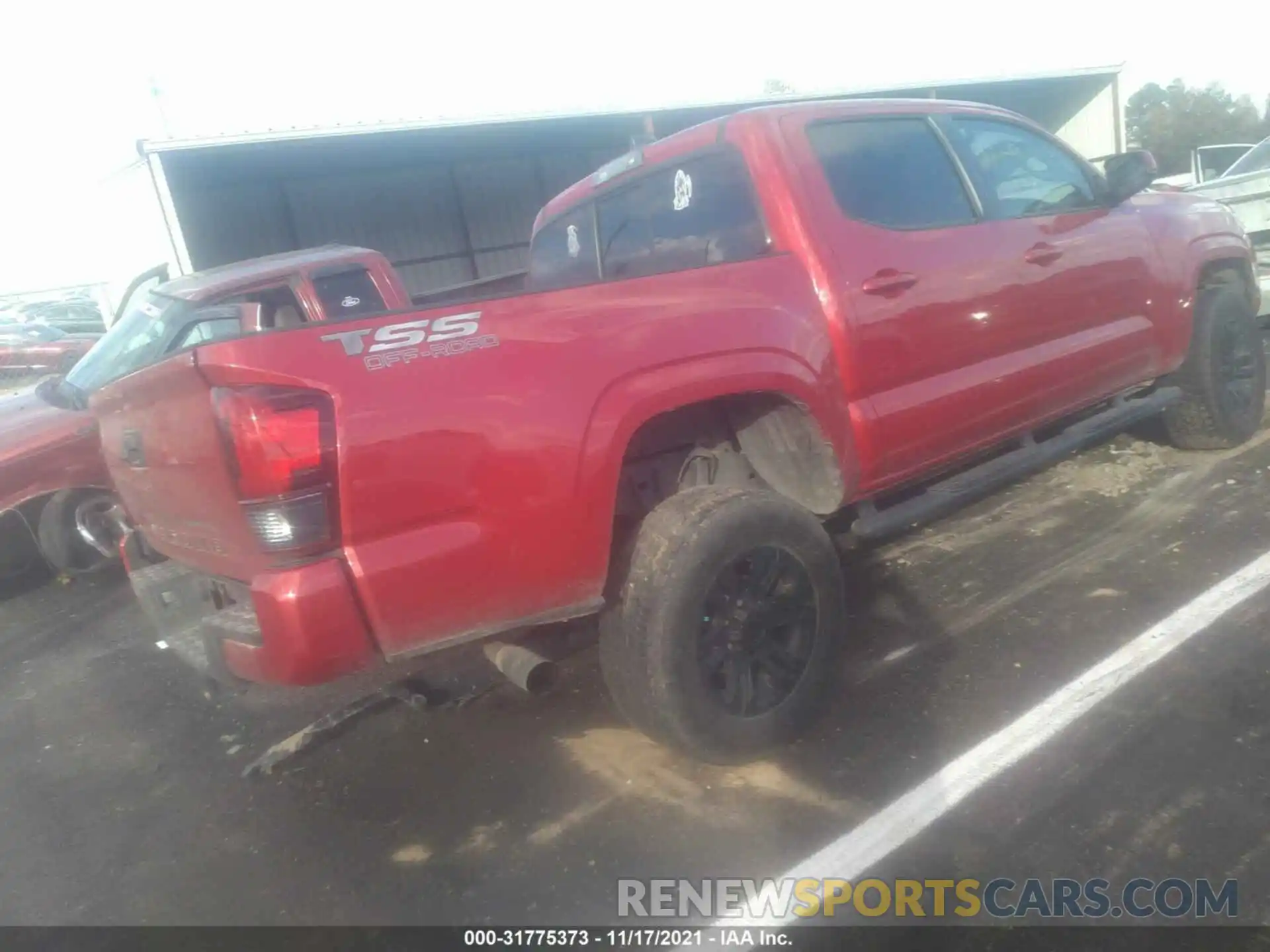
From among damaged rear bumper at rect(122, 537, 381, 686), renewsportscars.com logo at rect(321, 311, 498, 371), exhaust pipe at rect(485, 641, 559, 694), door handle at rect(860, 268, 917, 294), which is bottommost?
exhaust pipe at rect(485, 641, 559, 694)

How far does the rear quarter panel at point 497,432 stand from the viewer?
91.4 inches

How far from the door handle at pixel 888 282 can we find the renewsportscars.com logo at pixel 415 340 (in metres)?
1.48

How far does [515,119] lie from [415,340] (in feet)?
36.4

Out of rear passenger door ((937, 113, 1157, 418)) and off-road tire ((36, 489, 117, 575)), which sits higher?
rear passenger door ((937, 113, 1157, 418))

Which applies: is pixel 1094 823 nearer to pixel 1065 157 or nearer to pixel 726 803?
pixel 726 803

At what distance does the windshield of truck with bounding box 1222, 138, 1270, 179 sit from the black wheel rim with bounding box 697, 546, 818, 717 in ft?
26.5

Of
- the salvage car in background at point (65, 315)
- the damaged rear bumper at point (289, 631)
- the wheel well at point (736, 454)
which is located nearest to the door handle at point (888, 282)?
the wheel well at point (736, 454)

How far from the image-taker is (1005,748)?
114 inches

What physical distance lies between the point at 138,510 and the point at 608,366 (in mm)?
1691

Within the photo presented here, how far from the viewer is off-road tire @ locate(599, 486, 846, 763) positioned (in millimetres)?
2771

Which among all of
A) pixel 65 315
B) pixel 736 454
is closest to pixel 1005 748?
pixel 736 454

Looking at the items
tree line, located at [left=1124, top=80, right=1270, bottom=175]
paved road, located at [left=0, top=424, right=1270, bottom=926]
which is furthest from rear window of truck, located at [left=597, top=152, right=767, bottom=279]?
tree line, located at [left=1124, top=80, right=1270, bottom=175]

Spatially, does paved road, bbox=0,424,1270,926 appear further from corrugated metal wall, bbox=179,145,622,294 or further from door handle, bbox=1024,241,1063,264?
corrugated metal wall, bbox=179,145,622,294

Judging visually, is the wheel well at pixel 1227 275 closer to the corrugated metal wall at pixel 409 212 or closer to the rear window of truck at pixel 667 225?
the rear window of truck at pixel 667 225
